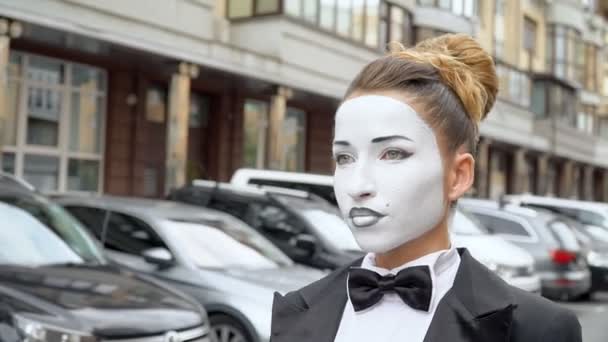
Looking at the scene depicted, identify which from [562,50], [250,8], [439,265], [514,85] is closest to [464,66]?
[439,265]

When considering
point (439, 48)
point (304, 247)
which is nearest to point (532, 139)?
point (304, 247)

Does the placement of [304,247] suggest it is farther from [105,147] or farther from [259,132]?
[259,132]

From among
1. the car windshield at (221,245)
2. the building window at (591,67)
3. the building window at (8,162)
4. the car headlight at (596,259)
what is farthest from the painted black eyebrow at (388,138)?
the building window at (591,67)

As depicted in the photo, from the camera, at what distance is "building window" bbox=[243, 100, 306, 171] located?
2431 centimetres

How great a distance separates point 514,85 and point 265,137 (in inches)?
671

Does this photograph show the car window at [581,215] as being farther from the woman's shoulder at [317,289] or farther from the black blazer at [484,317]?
the black blazer at [484,317]

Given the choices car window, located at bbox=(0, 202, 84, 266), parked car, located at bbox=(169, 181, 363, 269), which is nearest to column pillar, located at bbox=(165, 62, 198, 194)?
parked car, located at bbox=(169, 181, 363, 269)

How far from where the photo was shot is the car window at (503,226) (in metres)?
14.1

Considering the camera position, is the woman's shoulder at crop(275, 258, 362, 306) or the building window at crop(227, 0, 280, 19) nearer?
the woman's shoulder at crop(275, 258, 362, 306)

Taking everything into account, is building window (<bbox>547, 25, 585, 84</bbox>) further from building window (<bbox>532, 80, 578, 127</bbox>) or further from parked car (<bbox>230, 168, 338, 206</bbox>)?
parked car (<bbox>230, 168, 338, 206</bbox>)

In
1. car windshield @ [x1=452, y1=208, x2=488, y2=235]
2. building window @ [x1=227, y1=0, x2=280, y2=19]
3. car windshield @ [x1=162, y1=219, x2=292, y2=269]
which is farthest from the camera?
building window @ [x1=227, y1=0, x2=280, y2=19]

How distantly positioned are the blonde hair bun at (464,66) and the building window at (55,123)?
16604mm

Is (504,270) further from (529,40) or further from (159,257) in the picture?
(529,40)

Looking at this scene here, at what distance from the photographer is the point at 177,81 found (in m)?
18.4
